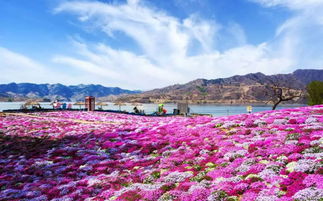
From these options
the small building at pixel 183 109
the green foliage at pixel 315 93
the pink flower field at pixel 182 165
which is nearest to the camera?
the pink flower field at pixel 182 165

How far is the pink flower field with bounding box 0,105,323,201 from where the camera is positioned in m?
9.51

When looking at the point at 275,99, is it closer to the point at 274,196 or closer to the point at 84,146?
the point at 84,146

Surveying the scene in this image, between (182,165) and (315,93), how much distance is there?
2076 inches

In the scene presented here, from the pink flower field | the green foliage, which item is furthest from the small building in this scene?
the pink flower field

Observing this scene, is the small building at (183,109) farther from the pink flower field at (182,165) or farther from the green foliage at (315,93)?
the pink flower field at (182,165)

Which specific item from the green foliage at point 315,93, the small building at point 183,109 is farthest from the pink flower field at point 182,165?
the green foliage at point 315,93

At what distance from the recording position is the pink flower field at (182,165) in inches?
374

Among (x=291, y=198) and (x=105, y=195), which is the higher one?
(x=291, y=198)

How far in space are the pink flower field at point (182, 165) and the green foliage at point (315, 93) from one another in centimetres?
3815

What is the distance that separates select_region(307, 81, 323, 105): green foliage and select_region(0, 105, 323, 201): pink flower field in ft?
125

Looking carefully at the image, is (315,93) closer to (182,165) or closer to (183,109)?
(183,109)

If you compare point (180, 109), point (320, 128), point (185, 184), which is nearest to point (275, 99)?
point (180, 109)

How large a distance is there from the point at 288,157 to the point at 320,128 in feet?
18.4

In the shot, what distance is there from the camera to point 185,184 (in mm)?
10680
